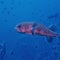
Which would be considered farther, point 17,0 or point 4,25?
point 17,0

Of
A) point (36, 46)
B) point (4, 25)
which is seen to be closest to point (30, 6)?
point (4, 25)

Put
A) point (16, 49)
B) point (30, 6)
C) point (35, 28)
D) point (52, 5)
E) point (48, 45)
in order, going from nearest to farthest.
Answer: point (35, 28)
point (48, 45)
point (16, 49)
point (52, 5)
point (30, 6)

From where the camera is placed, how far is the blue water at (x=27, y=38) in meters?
4.22

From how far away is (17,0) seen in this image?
20.5 ft

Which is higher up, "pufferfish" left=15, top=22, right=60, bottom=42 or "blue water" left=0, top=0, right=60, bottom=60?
"blue water" left=0, top=0, right=60, bottom=60

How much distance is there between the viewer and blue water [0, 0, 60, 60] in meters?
4.22

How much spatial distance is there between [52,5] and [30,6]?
0.82 meters

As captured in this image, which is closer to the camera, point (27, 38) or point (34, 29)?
point (34, 29)

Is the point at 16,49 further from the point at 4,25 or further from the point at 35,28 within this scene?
the point at 35,28

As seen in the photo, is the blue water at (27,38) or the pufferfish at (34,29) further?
the blue water at (27,38)

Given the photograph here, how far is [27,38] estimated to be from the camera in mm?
4562

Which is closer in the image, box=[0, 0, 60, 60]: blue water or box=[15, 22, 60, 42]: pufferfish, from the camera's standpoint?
box=[15, 22, 60, 42]: pufferfish

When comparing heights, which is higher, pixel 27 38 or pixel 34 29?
pixel 27 38

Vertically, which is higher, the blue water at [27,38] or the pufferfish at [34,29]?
the blue water at [27,38]
